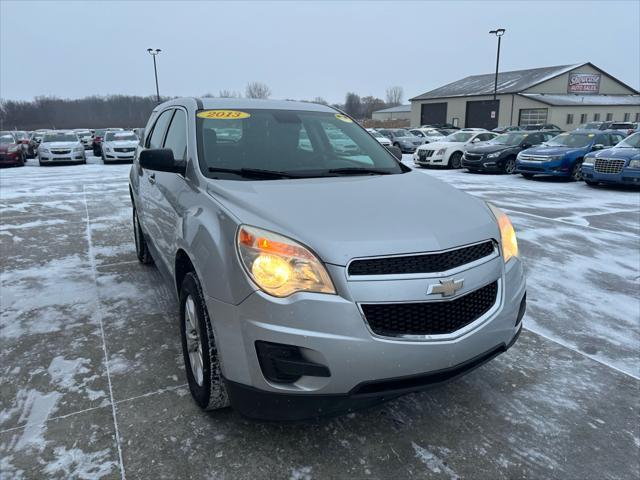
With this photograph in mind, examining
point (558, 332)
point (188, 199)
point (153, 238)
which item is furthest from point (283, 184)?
point (558, 332)

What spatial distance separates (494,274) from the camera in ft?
7.75

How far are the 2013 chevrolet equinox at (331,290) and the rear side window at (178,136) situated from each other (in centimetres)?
47

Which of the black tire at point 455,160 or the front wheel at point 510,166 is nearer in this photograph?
the front wheel at point 510,166

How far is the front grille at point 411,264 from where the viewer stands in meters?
2.04

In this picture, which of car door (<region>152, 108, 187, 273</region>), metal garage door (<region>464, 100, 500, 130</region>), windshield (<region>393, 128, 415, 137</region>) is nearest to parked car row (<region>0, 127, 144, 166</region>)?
windshield (<region>393, 128, 415, 137</region>)

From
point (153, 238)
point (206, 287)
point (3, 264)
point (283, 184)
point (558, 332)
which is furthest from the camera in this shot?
point (3, 264)

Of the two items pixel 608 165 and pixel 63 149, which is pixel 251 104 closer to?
pixel 608 165

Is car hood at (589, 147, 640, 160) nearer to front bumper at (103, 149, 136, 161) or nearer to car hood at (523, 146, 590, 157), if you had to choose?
car hood at (523, 146, 590, 157)

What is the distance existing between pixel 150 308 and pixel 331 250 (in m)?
2.62

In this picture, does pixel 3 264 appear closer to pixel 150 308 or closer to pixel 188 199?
pixel 150 308

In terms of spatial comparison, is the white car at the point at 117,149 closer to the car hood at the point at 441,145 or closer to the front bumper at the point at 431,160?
the front bumper at the point at 431,160

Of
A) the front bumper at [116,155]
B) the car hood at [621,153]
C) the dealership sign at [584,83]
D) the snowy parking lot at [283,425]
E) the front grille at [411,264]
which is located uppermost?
the dealership sign at [584,83]

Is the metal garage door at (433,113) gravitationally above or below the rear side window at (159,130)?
A: above

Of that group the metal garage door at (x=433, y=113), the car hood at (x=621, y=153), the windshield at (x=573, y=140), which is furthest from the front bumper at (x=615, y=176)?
the metal garage door at (x=433, y=113)
